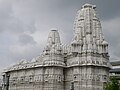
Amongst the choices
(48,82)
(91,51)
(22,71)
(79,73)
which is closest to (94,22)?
(91,51)

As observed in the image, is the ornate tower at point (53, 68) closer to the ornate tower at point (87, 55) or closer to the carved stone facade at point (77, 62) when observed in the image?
the carved stone facade at point (77, 62)

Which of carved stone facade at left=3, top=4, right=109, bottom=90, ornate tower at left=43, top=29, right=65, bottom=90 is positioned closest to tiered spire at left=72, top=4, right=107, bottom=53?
carved stone facade at left=3, top=4, right=109, bottom=90

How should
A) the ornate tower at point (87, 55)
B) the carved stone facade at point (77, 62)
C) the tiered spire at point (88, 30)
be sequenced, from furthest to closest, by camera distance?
the tiered spire at point (88, 30) → the carved stone facade at point (77, 62) → the ornate tower at point (87, 55)

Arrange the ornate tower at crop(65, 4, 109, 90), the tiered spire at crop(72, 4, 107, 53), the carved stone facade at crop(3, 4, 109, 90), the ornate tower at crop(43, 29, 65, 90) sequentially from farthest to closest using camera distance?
the ornate tower at crop(43, 29, 65, 90), the tiered spire at crop(72, 4, 107, 53), the carved stone facade at crop(3, 4, 109, 90), the ornate tower at crop(65, 4, 109, 90)

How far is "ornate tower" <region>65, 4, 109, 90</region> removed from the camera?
77.7 m

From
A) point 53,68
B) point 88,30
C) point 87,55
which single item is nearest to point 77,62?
point 87,55

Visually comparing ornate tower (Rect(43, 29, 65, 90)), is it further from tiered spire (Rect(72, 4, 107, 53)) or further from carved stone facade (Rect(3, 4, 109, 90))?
tiered spire (Rect(72, 4, 107, 53))

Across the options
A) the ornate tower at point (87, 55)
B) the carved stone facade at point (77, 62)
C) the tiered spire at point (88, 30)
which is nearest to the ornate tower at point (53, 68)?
the carved stone facade at point (77, 62)

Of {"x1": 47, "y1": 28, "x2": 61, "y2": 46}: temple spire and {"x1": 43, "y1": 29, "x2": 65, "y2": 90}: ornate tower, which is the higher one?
{"x1": 47, "y1": 28, "x2": 61, "y2": 46}: temple spire

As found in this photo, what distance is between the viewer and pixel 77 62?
261ft

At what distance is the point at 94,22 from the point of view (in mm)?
83750

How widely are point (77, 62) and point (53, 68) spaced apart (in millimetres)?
6883

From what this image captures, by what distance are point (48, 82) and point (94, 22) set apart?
2042cm

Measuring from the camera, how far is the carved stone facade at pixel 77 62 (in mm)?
78125
